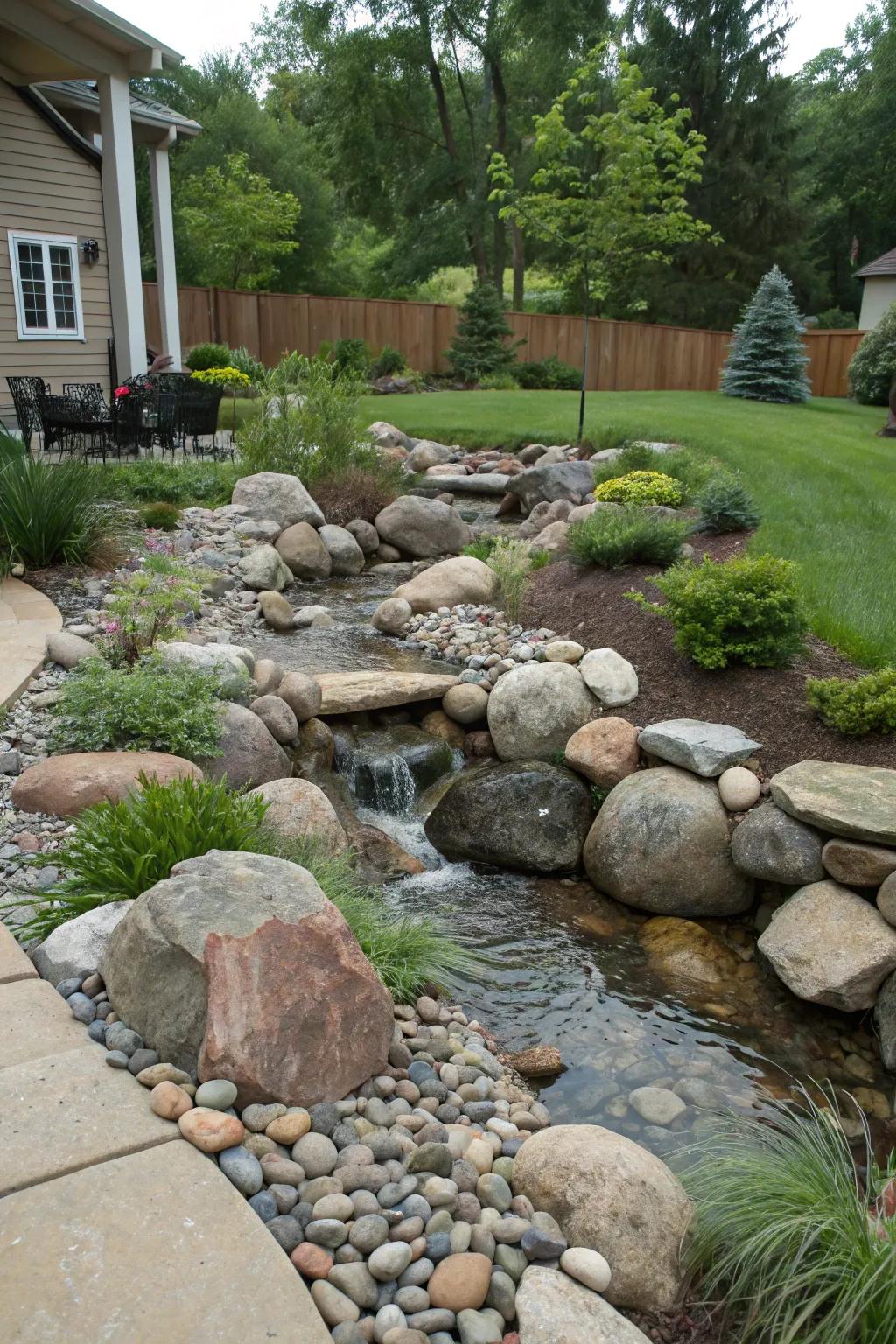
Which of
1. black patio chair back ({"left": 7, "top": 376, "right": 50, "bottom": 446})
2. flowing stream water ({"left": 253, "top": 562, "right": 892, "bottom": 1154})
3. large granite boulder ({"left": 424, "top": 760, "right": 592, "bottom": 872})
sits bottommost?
flowing stream water ({"left": 253, "top": 562, "right": 892, "bottom": 1154})

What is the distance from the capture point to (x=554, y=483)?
11.9 m

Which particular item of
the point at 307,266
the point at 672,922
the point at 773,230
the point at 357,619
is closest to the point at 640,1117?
the point at 672,922

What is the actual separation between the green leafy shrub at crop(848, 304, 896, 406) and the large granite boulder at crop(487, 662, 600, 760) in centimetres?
1830

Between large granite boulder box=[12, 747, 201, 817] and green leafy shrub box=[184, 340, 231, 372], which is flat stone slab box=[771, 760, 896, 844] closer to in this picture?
large granite boulder box=[12, 747, 201, 817]

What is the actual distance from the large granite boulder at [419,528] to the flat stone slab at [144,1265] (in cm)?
855

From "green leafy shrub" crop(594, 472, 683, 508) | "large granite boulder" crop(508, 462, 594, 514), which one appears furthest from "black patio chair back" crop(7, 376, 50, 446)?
"green leafy shrub" crop(594, 472, 683, 508)

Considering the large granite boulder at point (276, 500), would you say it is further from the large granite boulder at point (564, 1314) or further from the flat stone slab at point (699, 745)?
the large granite boulder at point (564, 1314)

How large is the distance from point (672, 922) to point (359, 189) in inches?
1284

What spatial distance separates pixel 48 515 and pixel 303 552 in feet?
8.42

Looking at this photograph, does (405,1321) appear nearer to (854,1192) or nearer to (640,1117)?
(854,1192)

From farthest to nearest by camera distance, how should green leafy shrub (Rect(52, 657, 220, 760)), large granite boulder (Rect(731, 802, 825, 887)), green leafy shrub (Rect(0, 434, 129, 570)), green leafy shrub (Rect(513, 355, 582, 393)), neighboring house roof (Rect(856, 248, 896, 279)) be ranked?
neighboring house roof (Rect(856, 248, 896, 279)) < green leafy shrub (Rect(513, 355, 582, 393)) < green leafy shrub (Rect(0, 434, 129, 570)) < green leafy shrub (Rect(52, 657, 220, 760)) < large granite boulder (Rect(731, 802, 825, 887))

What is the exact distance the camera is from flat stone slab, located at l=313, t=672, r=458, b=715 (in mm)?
6754

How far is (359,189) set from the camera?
1297 inches

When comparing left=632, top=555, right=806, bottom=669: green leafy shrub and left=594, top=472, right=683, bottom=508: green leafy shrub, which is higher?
left=594, top=472, right=683, bottom=508: green leafy shrub
